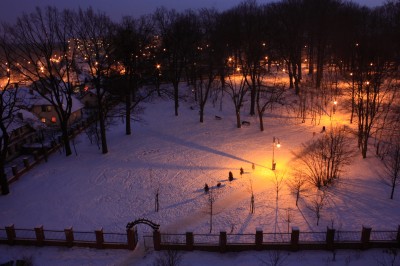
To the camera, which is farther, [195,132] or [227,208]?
[195,132]

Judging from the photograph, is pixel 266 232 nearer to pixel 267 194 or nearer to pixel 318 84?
pixel 267 194

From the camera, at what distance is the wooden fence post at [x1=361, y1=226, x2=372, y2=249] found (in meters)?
14.6

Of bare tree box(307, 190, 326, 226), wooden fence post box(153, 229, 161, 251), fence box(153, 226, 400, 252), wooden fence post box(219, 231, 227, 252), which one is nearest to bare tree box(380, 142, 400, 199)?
bare tree box(307, 190, 326, 226)

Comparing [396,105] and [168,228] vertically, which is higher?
[396,105]

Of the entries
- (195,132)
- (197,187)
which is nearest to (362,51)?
(195,132)

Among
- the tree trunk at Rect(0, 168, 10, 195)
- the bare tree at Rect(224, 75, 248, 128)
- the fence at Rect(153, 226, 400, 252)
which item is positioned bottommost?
the fence at Rect(153, 226, 400, 252)

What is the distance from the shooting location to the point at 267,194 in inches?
796

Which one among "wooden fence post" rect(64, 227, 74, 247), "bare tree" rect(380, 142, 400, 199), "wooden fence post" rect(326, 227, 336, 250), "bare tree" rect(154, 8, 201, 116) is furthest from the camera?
"bare tree" rect(154, 8, 201, 116)

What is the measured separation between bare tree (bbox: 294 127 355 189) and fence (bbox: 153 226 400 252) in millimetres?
5315

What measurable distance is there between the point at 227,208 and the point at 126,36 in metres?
22.6

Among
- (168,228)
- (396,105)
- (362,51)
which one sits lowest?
(168,228)

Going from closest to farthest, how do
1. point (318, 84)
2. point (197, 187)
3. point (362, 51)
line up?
point (197, 187) < point (362, 51) < point (318, 84)

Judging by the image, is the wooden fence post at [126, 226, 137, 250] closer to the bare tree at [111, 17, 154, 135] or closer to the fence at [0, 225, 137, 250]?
the fence at [0, 225, 137, 250]

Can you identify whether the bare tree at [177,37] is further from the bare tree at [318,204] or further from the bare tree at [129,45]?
the bare tree at [318,204]
